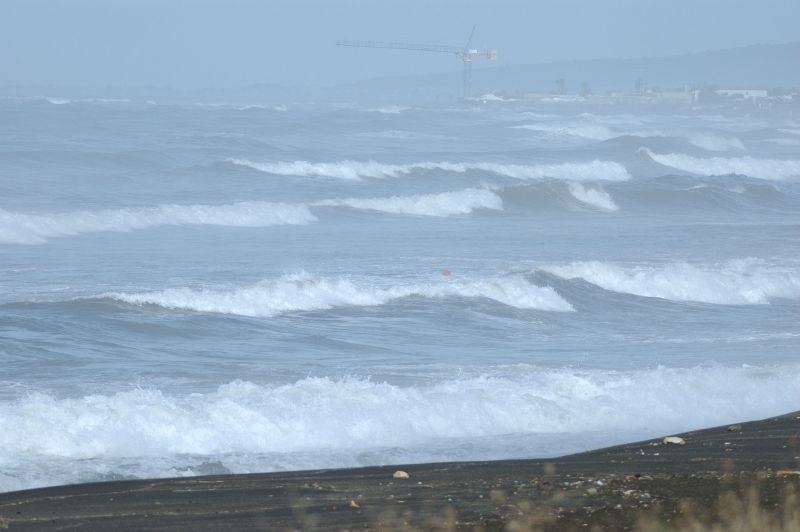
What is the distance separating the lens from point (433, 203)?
1646 inches

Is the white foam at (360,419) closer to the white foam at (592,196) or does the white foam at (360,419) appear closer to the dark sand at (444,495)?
the dark sand at (444,495)

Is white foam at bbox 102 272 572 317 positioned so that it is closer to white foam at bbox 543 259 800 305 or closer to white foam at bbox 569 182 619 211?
white foam at bbox 543 259 800 305

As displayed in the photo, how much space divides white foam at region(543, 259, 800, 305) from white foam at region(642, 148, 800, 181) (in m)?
37.7

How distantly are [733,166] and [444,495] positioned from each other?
60.5 m

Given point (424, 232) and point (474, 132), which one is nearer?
point (424, 232)

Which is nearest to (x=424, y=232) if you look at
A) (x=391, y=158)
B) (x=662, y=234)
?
(x=662, y=234)

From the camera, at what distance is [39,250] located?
27281 mm

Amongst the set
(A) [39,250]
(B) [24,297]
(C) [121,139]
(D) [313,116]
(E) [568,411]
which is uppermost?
(D) [313,116]

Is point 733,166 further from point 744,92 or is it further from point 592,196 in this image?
point 744,92

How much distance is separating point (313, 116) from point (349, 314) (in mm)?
75412

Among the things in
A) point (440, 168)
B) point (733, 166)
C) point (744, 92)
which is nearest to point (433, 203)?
point (440, 168)

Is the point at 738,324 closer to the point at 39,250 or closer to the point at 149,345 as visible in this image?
the point at 149,345

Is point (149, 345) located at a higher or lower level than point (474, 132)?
lower

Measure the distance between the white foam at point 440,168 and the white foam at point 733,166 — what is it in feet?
20.4
